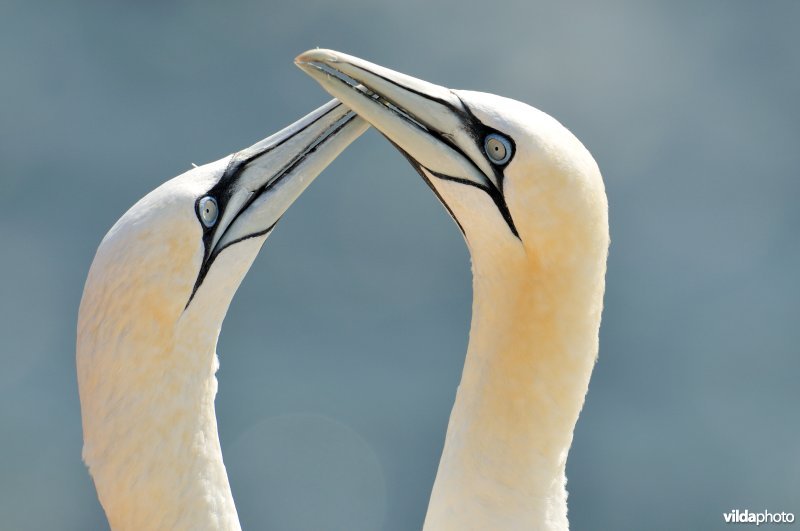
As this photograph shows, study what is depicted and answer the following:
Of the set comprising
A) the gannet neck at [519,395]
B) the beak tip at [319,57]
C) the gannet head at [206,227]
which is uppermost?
the beak tip at [319,57]

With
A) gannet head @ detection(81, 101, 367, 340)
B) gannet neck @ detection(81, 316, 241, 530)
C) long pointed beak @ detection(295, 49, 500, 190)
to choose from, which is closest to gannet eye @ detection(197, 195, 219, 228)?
gannet head @ detection(81, 101, 367, 340)

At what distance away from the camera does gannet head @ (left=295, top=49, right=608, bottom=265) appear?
14.9ft

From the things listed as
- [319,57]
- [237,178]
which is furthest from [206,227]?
[319,57]

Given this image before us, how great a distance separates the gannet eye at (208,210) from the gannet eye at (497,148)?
43.3 inches

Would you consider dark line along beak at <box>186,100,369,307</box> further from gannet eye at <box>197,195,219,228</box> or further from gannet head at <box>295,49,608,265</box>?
gannet head at <box>295,49,608,265</box>

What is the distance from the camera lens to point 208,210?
4938 millimetres

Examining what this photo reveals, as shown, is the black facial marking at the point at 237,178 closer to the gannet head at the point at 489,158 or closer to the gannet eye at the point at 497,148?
the gannet head at the point at 489,158

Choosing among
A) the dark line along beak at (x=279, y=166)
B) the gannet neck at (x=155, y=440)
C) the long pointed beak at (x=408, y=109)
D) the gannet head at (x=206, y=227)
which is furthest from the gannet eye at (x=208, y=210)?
the long pointed beak at (x=408, y=109)

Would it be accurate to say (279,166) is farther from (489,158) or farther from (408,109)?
(489,158)

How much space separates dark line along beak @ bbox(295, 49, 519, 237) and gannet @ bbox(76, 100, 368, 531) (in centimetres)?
63

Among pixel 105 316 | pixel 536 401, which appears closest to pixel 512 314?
pixel 536 401

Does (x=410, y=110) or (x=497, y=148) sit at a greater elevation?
(x=410, y=110)

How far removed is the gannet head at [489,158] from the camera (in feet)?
14.9

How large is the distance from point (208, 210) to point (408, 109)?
875mm
